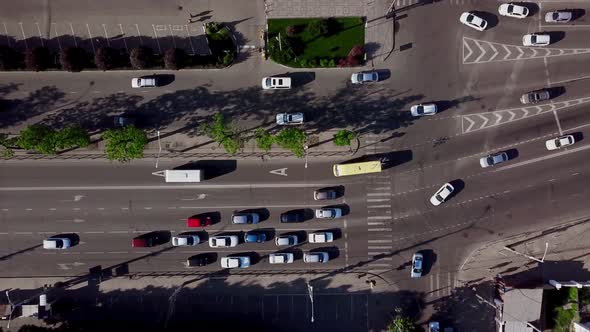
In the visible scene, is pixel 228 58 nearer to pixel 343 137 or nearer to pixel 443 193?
pixel 343 137

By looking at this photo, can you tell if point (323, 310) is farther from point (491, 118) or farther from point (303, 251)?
point (491, 118)

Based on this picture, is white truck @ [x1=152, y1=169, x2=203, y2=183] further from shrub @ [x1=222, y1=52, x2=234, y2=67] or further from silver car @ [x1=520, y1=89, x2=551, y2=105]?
silver car @ [x1=520, y1=89, x2=551, y2=105]

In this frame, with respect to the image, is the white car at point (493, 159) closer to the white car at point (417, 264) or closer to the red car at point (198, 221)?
the white car at point (417, 264)

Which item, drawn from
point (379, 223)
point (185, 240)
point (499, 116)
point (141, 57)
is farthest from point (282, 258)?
point (499, 116)

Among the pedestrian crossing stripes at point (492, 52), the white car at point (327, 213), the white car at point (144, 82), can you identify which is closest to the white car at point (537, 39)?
the pedestrian crossing stripes at point (492, 52)

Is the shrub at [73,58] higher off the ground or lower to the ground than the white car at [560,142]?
higher

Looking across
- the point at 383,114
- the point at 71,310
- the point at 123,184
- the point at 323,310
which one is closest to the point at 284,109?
the point at 383,114
